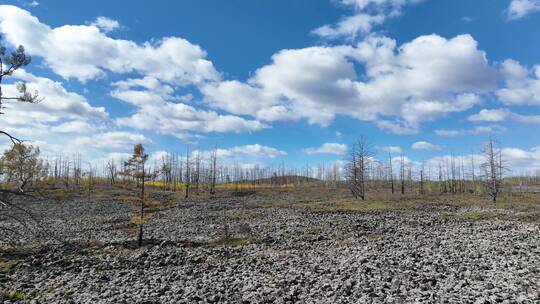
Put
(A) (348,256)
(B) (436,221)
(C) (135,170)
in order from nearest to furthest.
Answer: (A) (348,256) < (C) (135,170) < (B) (436,221)

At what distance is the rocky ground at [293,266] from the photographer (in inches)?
524

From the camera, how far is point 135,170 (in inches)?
1150

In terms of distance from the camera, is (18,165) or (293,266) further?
(293,266)

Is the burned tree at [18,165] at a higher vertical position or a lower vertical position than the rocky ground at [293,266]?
higher

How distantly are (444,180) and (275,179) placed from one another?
7947 cm

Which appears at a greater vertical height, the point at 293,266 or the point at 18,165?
the point at 18,165

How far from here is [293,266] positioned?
18797 mm

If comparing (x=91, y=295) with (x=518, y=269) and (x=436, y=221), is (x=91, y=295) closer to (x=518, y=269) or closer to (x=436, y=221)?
(x=518, y=269)

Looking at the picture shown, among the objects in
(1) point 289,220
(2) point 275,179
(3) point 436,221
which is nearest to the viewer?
(3) point 436,221

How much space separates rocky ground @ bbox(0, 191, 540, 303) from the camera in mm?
13312

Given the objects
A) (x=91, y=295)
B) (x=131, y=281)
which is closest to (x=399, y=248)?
(x=131, y=281)

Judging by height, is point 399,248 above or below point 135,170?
below

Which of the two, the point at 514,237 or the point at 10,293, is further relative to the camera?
the point at 514,237

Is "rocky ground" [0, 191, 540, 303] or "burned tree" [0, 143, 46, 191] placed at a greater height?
"burned tree" [0, 143, 46, 191]
